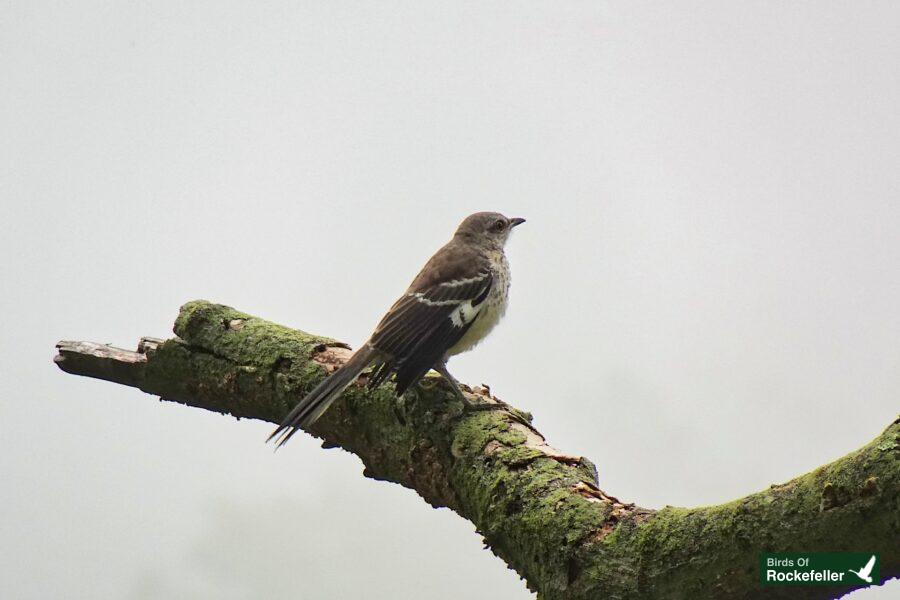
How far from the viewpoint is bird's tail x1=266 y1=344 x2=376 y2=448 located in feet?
15.3

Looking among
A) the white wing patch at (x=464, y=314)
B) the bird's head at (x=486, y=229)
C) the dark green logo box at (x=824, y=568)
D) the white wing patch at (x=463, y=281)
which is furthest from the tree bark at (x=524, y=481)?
the bird's head at (x=486, y=229)

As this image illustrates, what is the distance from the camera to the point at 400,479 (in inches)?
184

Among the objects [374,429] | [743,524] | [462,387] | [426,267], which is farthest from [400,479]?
[743,524]

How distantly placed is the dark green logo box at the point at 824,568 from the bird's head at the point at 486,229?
3602 millimetres

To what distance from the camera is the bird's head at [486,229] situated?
6277 millimetres

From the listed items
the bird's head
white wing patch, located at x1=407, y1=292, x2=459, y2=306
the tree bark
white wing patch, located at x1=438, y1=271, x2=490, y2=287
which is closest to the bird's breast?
white wing patch, located at x1=438, y1=271, x2=490, y2=287

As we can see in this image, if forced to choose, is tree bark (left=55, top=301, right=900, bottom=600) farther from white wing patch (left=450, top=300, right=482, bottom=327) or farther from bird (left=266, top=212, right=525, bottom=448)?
white wing patch (left=450, top=300, right=482, bottom=327)

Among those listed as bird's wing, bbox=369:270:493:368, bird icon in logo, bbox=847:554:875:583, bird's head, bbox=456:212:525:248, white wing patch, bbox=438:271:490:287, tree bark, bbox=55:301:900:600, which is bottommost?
bird icon in logo, bbox=847:554:875:583

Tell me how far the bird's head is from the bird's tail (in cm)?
182

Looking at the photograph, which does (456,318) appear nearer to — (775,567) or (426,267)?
(426,267)

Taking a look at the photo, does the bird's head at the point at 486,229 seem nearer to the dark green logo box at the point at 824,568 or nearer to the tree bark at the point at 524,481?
the tree bark at the point at 524,481

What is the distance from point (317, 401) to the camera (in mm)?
4691

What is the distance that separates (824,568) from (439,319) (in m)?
2.80

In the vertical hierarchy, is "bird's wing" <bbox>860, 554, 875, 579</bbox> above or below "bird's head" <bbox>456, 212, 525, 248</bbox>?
below
